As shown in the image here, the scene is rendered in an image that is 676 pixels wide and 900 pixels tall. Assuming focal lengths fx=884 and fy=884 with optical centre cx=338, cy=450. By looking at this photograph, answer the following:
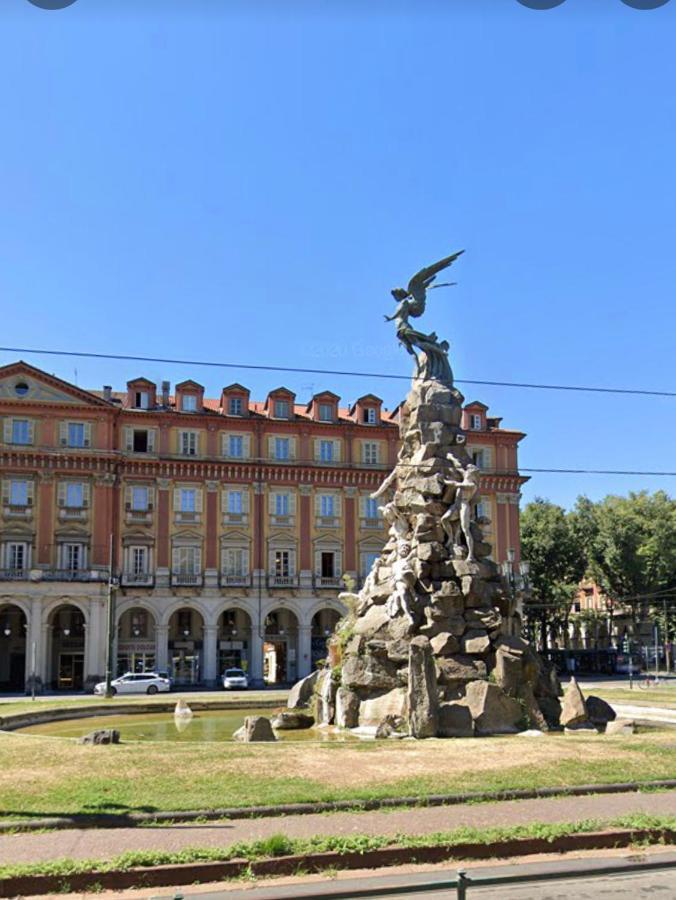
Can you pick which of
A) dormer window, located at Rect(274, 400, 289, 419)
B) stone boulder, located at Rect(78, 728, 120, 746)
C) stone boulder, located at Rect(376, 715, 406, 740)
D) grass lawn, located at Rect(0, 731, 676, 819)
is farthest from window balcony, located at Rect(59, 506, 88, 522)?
stone boulder, located at Rect(376, 715, 406, 740)

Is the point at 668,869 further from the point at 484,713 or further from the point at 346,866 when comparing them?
the point at 484,713

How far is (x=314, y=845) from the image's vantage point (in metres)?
9.30

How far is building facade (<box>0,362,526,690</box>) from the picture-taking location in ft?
183

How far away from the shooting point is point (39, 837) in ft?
32.8

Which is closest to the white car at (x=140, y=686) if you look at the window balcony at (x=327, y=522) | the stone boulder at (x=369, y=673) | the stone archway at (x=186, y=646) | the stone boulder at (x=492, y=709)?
the stone archway at (x=186, y=646)

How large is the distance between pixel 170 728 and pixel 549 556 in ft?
171

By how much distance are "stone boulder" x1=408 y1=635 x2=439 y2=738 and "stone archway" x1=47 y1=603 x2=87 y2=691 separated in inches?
1588

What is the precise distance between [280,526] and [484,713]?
139 feet

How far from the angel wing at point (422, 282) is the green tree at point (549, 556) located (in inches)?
1862

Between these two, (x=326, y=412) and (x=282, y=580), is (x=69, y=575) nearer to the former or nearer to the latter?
(x=282, y=580)

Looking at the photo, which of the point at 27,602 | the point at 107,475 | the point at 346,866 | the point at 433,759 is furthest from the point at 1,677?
the point at 346,866

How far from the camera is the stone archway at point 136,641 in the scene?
5741cm

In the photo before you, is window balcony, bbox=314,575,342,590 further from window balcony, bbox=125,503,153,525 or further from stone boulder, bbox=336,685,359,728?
stone boulder, bbox=336,685,359,728

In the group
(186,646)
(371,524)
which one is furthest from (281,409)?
(186,646)
